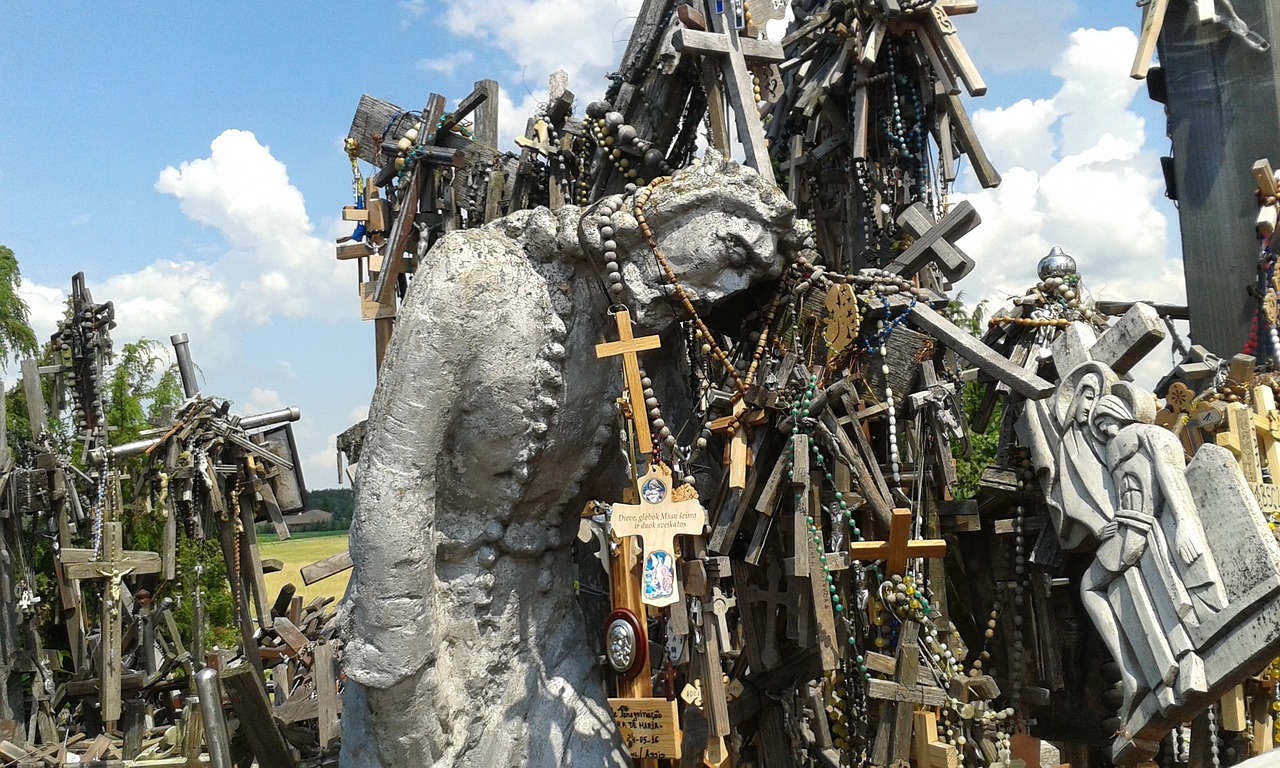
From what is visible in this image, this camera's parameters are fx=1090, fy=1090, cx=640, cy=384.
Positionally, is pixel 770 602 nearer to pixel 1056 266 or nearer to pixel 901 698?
pixel 901 698

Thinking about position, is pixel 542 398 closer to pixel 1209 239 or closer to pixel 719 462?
pixel 719 462

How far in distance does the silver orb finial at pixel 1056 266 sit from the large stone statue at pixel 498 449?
5.01 feet

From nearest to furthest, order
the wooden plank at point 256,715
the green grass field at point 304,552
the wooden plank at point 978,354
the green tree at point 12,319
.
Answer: the wooden plank at point 978,354
the wooden plank at point 256,715
the green tree at point 12,319
the green grass field at point 304,552

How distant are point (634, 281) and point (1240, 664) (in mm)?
2426

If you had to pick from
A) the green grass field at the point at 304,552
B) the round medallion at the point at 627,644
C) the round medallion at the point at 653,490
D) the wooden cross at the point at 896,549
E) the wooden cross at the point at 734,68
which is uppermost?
the wooden cross at the point at 734,68

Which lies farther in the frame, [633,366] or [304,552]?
[304,552]

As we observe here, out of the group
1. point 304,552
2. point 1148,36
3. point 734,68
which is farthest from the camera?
point 304,552

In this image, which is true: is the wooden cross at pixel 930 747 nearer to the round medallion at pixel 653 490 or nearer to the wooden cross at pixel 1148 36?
the round medallion at pixel 653 490

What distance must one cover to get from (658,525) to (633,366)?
58cm

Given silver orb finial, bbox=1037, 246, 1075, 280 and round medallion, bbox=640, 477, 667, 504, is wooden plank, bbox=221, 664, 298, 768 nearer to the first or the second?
round medallion, bbox=640, 477, 667, 504

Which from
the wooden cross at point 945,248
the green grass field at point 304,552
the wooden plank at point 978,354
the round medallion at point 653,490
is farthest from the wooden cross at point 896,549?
the green grass field at point 304,552

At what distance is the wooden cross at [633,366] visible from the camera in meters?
3.94

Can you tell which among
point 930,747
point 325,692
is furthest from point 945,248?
point 325,692

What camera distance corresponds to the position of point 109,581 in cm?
888
